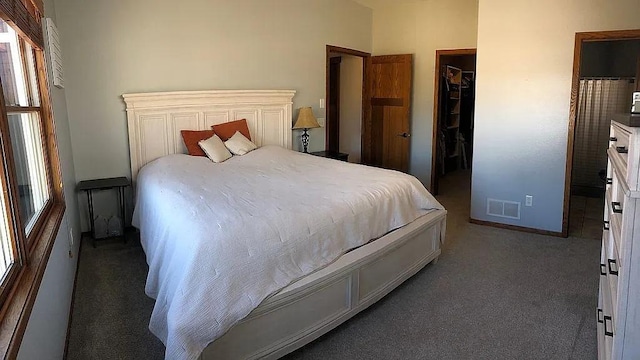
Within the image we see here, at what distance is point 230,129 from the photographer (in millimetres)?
4488

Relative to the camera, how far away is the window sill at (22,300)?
3.77ft

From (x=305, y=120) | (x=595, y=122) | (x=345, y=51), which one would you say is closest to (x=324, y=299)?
(x=305, y=120)

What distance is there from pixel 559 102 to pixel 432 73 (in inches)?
78.1

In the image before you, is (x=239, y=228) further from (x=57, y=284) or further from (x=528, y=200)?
(x=528, y=200)

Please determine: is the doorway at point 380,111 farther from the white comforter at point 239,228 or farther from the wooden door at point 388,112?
the white comforter at point 239,228

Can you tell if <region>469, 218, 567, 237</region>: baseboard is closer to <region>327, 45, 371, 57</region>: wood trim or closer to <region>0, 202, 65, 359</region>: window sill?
<region>327, 45, 371, 57</region>: wood trim

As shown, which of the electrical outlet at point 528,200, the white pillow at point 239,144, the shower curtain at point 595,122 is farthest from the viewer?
the shower curtain at point 595,122

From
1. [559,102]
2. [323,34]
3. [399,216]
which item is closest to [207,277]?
[399,216]

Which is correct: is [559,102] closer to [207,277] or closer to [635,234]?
[635,234]

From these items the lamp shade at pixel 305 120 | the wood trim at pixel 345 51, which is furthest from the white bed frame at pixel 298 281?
the wood trim at pixel 345 51

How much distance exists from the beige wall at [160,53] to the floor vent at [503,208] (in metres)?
2.64

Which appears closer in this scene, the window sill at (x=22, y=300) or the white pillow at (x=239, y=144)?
the window sill at (x=22, y=300)

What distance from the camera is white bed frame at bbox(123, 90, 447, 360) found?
2.11 meters

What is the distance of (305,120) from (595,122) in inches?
162
